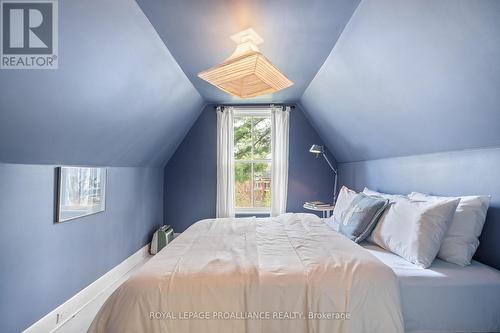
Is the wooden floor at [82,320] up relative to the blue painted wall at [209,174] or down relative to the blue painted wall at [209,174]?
down

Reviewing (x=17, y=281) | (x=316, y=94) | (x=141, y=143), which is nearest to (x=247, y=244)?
(x=17, y=281)

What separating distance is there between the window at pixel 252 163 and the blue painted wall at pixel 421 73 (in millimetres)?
1835

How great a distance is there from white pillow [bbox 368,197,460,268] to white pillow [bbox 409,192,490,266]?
58 mm

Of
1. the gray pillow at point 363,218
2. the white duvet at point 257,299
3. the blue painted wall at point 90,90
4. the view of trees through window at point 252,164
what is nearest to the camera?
the white duvet at point 257,299

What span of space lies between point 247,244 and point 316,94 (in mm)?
2274

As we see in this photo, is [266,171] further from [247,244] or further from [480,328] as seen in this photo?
[480,328]

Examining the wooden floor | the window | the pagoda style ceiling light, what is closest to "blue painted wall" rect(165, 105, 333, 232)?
the window

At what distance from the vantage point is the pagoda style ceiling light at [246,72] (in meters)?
1.68

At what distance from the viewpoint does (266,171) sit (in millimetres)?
4406

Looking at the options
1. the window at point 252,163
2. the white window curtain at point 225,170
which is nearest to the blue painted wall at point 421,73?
the window at point 252,163

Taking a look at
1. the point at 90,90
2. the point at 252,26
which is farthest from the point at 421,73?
the point at 90,90

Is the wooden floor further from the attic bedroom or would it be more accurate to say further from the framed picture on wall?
the framed picture on wall

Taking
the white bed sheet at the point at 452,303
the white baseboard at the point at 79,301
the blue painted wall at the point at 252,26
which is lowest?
the white baseboard at the point at 79,301

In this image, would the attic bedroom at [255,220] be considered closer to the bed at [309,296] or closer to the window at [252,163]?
the bed at [309,296]
